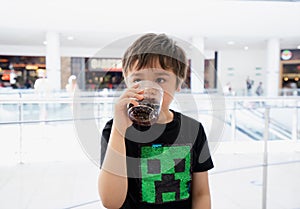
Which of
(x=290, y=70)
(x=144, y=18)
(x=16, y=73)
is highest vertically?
(x=144, y=18)

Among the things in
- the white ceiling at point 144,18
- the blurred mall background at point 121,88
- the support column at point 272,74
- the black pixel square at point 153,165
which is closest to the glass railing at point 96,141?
the blurred mall background at point 121,88

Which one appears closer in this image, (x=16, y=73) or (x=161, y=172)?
(x=161, y=172)

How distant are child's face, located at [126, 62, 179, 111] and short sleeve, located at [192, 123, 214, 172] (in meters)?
0.13

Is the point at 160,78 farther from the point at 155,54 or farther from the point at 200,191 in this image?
the point at 200,191

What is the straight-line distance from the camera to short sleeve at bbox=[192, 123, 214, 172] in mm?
702

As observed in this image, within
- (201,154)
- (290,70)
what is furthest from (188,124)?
(290,70)

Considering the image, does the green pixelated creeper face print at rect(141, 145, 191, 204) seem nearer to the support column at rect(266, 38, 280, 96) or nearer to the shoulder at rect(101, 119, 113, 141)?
the shoulder at rect(101, 119, 113, 141)

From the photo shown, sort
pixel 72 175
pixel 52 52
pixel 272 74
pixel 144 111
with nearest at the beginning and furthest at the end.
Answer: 1. pixel 144 111
2. pixel 72 175
3. pixel 52 52
4. pixel 272 74

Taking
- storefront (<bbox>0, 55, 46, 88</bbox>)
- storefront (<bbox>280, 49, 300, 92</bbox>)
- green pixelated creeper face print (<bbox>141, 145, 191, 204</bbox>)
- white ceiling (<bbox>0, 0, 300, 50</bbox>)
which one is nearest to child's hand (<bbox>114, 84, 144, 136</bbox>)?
green pixelated creeper face print (<bbox>141, 145, 191, 204</bbox>)

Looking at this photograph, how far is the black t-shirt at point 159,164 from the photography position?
65 cm

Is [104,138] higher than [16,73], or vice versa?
[16,73]

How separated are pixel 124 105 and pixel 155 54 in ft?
0.45

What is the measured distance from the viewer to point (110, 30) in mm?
5438

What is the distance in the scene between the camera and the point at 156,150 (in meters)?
0.66
